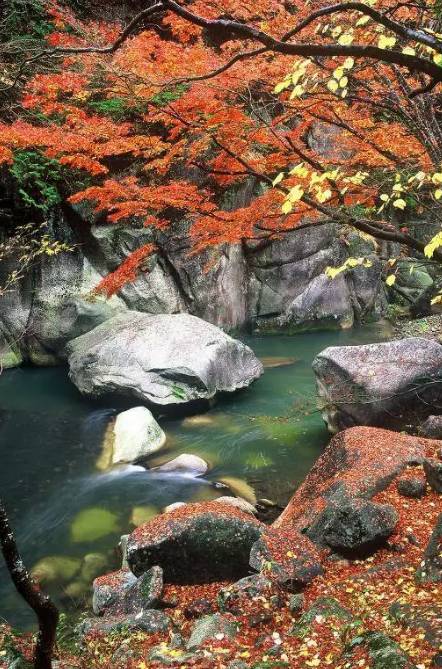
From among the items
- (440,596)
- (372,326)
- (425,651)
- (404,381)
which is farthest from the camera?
(372,326)

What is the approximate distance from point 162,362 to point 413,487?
6.26 metres

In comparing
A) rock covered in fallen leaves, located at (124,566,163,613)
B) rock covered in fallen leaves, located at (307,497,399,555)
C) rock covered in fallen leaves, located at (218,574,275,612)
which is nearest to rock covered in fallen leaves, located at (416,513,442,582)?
rock covered in fallen leaves, located at (307,497,399,555)

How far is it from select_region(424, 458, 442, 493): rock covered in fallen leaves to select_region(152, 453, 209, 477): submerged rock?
3902 mm

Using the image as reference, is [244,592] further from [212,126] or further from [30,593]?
[212,126]

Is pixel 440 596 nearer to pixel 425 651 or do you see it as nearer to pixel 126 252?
pixel 425 651

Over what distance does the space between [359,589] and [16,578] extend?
3.09 meters

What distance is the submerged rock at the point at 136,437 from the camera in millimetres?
8992

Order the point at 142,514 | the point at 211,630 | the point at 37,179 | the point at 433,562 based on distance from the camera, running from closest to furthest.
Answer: the point at 211,630 → the point at 433,562 → the point at 142,514 → the point at 37,179

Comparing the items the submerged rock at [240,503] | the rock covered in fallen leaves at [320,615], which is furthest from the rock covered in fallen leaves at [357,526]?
the submerged rock at [240,503]

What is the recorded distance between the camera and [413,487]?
5812mm

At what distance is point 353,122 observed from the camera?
384 inches

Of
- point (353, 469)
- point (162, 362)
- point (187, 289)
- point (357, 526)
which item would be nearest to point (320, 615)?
point (357, 526)

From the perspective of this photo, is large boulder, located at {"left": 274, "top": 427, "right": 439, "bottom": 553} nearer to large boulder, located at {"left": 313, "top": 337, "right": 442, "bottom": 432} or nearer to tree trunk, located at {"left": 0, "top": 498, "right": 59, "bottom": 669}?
large boulder, located at {"left": 313, "top": 337, "right": 442, "bottom": 432}

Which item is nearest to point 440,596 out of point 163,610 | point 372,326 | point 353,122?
point 163,610
